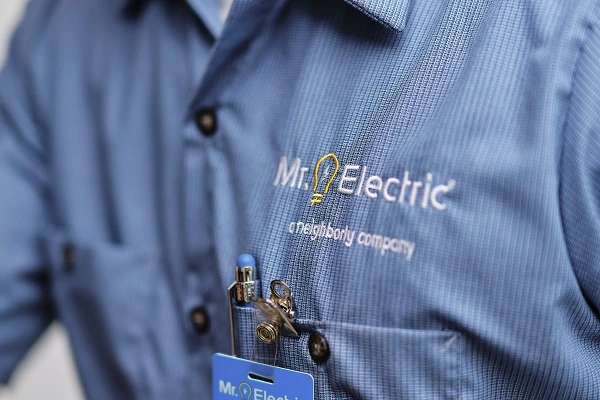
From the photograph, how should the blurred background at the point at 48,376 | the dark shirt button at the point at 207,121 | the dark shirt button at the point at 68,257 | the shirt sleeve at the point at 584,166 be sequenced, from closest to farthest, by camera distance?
the shirt sleeve at the point at 584,166, the dark shirt button at the point at 207,121, the dark shirt button at the point at 68,257, the blurred background at the point at 48,376

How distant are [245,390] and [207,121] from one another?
0.22m

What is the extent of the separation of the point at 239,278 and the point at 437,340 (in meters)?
0.15

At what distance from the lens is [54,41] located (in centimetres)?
84

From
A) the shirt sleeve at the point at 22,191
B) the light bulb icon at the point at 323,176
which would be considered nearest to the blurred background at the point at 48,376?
the shirt sleeve at the point at 22,191

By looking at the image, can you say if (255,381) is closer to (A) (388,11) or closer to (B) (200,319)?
(B) (200,319)

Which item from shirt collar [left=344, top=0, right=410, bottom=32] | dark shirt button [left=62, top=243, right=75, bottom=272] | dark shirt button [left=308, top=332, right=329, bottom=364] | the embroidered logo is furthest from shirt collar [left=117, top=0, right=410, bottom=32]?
dark shirt button [left=62, top=243, right=75, bottom=272]

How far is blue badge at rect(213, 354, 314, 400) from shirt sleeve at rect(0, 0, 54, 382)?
0.32 metres

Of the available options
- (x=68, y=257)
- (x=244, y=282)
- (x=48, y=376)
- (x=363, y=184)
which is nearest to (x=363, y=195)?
(x=363, y=184)

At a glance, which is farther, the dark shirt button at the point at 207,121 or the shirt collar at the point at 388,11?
the dark shirt button at the point at 207,121

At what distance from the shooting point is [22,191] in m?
0.85

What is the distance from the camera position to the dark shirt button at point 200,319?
686mm

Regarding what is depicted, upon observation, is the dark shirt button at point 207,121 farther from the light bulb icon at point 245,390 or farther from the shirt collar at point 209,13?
the light bulb icon at point 245,390

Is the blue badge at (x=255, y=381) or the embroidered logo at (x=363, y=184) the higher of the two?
the embroidered logo at (x=363, y=184)

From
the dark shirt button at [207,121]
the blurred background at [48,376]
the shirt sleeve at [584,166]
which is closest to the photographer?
the shirt sleeve at [584,166]
